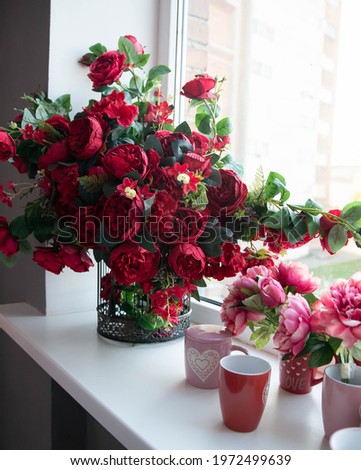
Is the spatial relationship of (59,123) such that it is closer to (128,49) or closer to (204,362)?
(128,49)

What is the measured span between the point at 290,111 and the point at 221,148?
25cm

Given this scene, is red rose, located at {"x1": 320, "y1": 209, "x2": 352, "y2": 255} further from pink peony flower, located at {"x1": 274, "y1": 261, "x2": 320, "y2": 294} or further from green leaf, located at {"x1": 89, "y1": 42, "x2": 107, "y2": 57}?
green leaf, located at {"x1": 89, "y1": 42, "x2": 107, "y2": 57}

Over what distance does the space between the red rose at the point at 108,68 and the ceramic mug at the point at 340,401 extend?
656 mm

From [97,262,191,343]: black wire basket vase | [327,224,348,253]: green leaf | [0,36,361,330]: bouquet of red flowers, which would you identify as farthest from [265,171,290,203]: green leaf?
[97,262,191,343]: black wire basket vase

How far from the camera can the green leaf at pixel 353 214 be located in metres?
0.76

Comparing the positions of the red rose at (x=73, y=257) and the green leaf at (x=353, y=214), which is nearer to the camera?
the green leaf at (x=353, y=214)

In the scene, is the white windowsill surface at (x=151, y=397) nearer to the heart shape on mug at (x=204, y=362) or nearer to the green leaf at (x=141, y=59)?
the heart shape on mug at (x=204, y=362)

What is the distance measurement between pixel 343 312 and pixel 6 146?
0.67m

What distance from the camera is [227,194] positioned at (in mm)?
816

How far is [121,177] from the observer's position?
762 mm

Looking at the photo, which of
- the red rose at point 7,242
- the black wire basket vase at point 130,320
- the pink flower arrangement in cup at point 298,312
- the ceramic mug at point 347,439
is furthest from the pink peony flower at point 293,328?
the red rose at point 7,242

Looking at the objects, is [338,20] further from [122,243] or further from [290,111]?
[122,243]

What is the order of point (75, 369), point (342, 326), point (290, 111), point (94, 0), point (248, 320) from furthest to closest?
point (94, 0)
point (290, 111)
point (75, 369)
point (248, 320)
point (342, 326)

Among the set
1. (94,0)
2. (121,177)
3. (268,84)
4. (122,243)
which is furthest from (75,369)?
(94,0)
